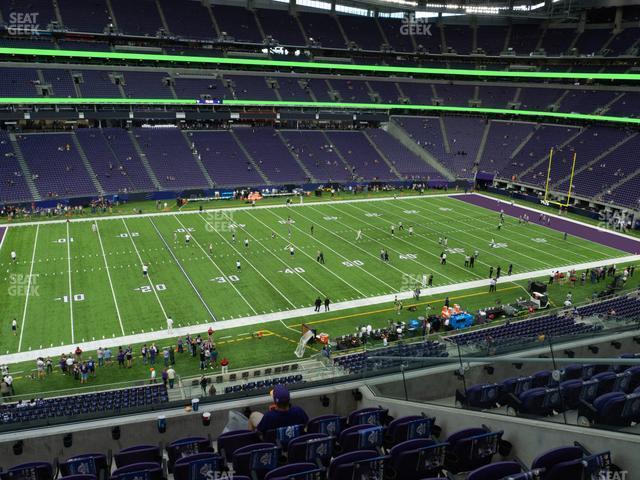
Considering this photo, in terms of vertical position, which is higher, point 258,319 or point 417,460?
point 258,319

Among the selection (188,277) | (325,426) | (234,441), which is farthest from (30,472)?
(188,277)

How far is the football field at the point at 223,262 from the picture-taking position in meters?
26.4

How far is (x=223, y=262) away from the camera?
34344 mm

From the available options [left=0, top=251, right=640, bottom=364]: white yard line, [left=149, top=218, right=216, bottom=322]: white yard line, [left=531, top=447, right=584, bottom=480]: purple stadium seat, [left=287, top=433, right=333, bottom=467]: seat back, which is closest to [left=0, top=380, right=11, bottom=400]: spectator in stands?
[left=0, top=251, right=640, bottom=364]: white yard line

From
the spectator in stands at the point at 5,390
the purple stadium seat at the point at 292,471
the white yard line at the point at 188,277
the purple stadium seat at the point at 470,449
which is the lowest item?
the spectator in stands at the point at 5,390

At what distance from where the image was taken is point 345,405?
1004 centimetres

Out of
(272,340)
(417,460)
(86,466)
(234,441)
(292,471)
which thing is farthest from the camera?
(272,340)

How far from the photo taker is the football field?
26.4 meters

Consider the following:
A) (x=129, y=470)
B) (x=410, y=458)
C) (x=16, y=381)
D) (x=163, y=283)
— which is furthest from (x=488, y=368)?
(x=163, y=283)

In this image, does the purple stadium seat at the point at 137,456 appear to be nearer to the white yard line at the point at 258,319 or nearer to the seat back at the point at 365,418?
the seat back at the point at 365,418

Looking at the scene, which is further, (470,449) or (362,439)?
Result: (362,439)

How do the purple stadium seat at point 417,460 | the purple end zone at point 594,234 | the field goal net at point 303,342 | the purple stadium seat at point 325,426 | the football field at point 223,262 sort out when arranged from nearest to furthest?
the purple stadium seat at point 417,460, the purple stadium seat at point 325,426, the field goal net at point 303,342, the football field at point 223,262, the purple end zone at point 594,234


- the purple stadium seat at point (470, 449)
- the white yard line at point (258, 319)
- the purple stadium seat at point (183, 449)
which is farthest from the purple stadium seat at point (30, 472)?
the white yard line at point (258, 319)

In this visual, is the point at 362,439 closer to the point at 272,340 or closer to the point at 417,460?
the point at 417,460
